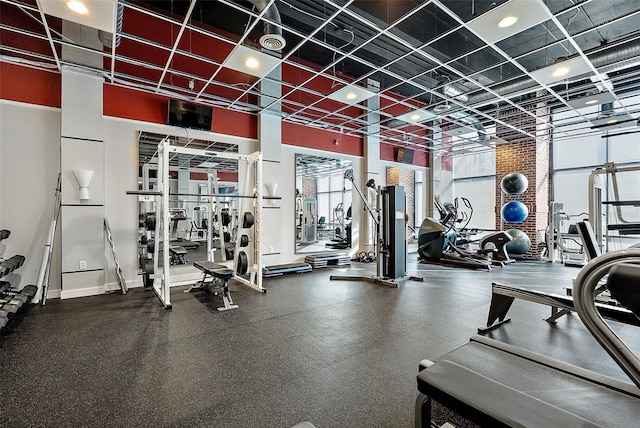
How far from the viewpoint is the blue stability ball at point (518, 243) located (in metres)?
7.84

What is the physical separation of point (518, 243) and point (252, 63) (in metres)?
7.56

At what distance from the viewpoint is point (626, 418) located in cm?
146

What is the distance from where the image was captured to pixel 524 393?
156 cm

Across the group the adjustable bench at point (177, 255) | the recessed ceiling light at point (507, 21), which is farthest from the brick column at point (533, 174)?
the adjustable bench at point (177, 255)

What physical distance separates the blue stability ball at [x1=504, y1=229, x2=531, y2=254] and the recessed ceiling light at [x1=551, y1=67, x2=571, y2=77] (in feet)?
14.2

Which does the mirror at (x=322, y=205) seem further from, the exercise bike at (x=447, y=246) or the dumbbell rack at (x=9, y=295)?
the dumbbell rack at (x=9, y=295)

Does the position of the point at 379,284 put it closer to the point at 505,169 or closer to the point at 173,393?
the point at 173,393

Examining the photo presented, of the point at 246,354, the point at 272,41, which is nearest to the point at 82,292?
the point at 246,354

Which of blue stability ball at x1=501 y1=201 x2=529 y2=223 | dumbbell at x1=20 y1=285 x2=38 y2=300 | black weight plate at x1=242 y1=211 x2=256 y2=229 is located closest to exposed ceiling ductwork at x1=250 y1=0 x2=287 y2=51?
black weight plate at x1=242 y1=211 x2=256 y2=229

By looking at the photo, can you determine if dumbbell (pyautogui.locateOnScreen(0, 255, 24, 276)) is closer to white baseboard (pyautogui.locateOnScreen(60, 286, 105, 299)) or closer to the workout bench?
white baseboard (pyautogui.locateOnScreen(60, 286, 105, 299))

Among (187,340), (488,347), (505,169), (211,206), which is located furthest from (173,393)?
(505,169)

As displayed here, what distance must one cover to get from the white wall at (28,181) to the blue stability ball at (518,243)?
9467 mm

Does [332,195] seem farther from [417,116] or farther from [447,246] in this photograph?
[447,246]

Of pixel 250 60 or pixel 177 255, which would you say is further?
pixel 177 255
